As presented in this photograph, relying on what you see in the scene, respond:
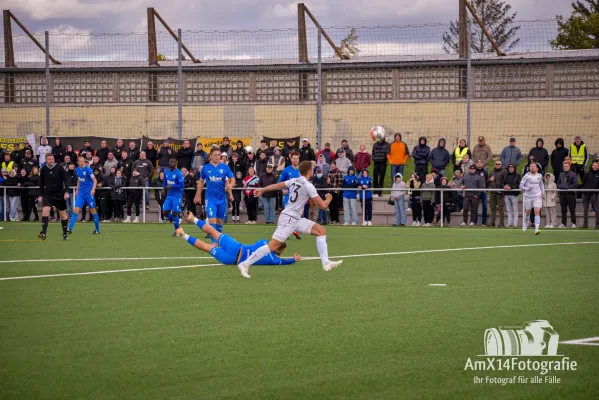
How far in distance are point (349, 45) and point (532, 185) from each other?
10320 millimetres

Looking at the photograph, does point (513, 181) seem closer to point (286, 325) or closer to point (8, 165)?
point (8, 165)

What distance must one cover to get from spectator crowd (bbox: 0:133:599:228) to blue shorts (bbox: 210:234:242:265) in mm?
11595

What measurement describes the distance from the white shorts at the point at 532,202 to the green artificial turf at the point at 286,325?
8.83 m

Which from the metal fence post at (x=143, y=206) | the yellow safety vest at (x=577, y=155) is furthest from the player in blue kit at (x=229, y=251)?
the metal fence post at (x=143, y=206)

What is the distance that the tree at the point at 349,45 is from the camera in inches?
1165

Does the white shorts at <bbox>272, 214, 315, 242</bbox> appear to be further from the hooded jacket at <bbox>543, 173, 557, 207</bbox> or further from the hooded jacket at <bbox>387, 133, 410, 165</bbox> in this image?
the hooded jacket at <bbox>387, 133, 410, 165</bbox>

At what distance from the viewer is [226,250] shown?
14039mm

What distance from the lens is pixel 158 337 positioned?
768 cm

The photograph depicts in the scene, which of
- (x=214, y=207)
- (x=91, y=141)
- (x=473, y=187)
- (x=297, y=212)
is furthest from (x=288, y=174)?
(x=91, y=141)

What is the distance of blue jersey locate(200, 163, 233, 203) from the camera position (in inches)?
794

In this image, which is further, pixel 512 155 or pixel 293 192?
pixel 512 155

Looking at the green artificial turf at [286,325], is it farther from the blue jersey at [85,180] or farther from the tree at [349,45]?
the tree at [349,45]

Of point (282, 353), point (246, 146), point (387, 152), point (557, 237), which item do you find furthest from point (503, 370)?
point (246, 146)

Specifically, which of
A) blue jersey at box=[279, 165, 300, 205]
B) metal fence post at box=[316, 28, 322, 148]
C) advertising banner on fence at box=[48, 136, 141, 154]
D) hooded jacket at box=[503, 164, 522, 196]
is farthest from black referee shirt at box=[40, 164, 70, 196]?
hooded jacket at box=[503, 164, 522, 196]
